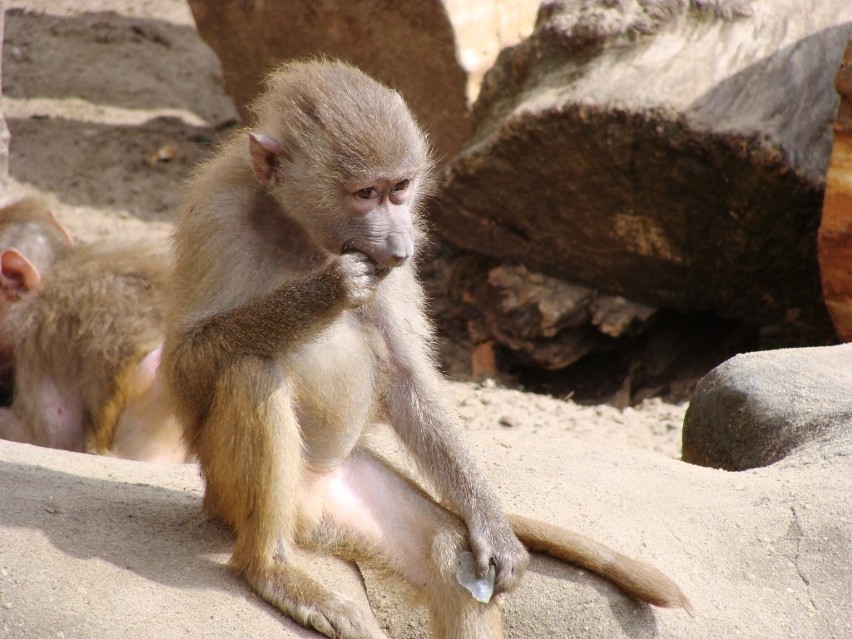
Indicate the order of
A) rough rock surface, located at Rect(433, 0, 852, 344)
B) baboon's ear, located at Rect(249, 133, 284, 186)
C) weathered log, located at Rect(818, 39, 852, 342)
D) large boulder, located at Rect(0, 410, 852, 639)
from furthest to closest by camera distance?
rough rock surface, located at Rect(433, 0, 852, 344)
weathered log, located at Rect(818, 39, 852, 342)
baboon's ear, located at Rect(249, 133, 284, 186)
large boulder, located at Rect(0, 410, 852, 639)

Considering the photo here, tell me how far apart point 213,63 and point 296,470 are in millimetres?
8481

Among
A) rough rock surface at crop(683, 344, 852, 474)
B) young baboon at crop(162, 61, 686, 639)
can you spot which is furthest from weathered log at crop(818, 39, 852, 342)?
young baboon at crop(162, 61, 686, 639)

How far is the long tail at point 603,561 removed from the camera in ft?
11.9

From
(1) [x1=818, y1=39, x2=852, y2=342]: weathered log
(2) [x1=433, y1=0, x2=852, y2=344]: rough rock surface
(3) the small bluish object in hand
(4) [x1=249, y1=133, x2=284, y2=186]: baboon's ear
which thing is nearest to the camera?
(3) the small bluish object in hand

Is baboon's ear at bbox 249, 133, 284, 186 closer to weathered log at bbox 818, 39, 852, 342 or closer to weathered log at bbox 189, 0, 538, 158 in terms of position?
weathered log at bbox 818, 39, 852, 342

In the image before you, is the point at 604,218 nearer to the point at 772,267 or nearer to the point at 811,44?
the point at 772,267

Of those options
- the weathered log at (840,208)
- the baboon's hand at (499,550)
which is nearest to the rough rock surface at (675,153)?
the weathered log at (840,208)

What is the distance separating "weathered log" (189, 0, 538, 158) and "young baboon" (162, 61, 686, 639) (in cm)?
464

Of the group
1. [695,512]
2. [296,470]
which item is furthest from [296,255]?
[695,512]

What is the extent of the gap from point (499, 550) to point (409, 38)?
563 cm

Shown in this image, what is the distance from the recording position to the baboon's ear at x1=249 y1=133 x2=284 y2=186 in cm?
377

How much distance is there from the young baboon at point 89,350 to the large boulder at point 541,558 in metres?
0.94

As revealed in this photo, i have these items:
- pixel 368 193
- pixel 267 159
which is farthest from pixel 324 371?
pixel 267 159

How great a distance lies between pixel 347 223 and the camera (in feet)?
12.1
